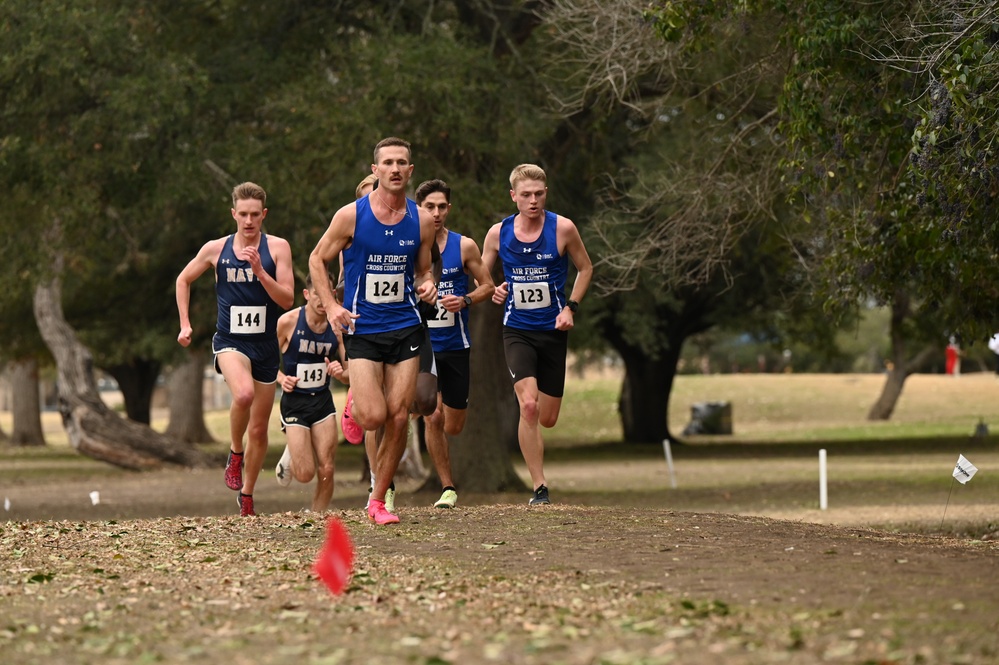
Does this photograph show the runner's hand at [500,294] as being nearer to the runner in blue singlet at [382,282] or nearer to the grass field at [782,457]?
the runner in blue singlet at [382,282]

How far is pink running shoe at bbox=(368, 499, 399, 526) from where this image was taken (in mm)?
10617

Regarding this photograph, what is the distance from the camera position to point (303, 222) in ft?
70.2

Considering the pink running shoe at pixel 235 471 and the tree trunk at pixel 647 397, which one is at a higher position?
the tree trunk at pixel 647 397

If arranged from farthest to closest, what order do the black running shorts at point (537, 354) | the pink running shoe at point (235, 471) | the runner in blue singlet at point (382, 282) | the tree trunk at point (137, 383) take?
the tree trunk at point (137, 383) → the pink running shoe at point (235, 471) → the black running shorts at point (537, 354) → the runner in blue singlet at point (382, 282)

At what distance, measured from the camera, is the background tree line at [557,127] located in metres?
12.2

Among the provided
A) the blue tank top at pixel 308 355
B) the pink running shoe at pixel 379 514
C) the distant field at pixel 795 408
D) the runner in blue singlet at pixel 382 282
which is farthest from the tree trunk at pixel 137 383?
the runner in blue singlet at pixel 382 282

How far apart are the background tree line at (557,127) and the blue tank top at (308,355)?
11.8 feet

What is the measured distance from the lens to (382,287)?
1041cm

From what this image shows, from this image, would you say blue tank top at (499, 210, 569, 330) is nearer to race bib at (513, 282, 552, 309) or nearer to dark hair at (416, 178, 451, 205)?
race bib at (513, 282, 552, 309)

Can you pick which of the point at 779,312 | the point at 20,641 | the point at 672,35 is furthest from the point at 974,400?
the point at 20,641

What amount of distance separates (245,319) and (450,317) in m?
1.52

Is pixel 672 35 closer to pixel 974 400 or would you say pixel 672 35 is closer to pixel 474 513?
pixel 474 513

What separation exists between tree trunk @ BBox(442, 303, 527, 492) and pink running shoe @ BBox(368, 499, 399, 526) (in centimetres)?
1180

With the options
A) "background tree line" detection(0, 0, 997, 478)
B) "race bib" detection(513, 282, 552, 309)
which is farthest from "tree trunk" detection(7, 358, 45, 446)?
"race bib" detection(513, 282, 552, 309)
